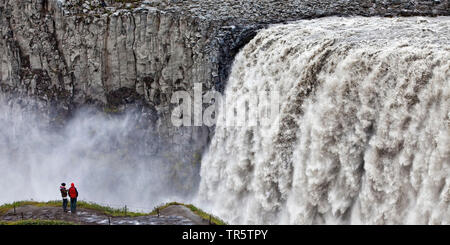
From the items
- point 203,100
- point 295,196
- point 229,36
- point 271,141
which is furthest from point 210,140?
point 295,196

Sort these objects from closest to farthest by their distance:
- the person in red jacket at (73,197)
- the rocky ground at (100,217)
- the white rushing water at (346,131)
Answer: the white rushing water at (346,131), the rocky ground at (100,217), the person in red jacket at (73,197)

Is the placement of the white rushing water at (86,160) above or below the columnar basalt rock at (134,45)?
below

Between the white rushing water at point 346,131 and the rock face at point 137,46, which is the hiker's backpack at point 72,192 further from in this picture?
the rock face at point 137,46

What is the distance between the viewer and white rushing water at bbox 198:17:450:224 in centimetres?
1636

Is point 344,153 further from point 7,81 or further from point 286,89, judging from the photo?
point 7,81
